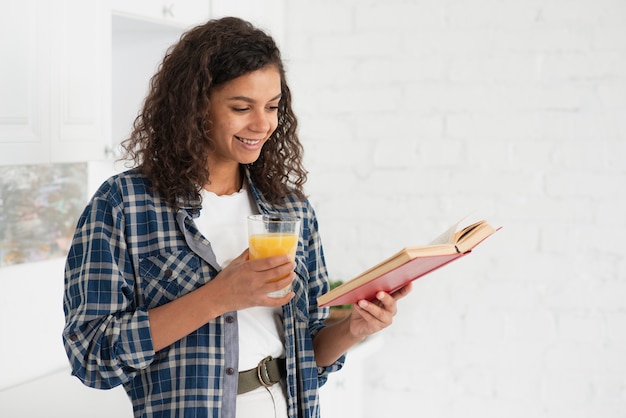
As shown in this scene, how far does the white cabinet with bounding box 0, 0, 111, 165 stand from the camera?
1640 millimetres

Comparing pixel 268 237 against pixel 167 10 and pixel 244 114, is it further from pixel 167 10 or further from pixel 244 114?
pixel 167 10

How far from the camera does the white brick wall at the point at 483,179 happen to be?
2674 millimetres

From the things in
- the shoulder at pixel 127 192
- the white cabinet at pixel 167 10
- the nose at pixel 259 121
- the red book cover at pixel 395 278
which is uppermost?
the white cabinet at pixel 167 10

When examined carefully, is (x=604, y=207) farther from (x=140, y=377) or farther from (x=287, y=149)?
(x=140, y=377)

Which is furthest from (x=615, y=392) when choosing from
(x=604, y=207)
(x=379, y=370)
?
(x=379, y=370)

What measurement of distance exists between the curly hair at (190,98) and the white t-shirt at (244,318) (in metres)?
0.06

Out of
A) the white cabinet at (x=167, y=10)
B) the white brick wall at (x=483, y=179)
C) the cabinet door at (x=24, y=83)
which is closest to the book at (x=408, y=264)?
the cabinet door at (x=24, y=83)

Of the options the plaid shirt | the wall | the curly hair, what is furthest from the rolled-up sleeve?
the wall

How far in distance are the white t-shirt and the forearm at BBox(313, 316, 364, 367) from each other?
0.13m

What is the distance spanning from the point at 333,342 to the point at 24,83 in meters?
0.83

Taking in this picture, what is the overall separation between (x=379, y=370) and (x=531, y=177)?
896 mm

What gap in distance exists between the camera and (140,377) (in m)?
1.43

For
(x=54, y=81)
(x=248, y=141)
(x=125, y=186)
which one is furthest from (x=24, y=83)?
(x=248, y=141)

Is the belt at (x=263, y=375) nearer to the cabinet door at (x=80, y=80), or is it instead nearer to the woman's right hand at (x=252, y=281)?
the woman's right hand at (x=252, y=281)
